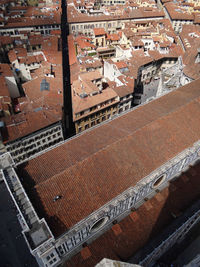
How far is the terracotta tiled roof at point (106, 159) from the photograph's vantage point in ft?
96.6

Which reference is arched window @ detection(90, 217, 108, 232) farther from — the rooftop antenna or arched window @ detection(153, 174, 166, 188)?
the rooftop antenna

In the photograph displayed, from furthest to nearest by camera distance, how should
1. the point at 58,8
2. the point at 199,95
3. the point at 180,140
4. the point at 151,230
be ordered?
1. the point at 58,8
2. the point at 199,95
3. the point at 180,140
4. the point at 151,230

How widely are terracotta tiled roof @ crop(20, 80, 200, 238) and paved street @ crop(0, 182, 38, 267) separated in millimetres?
22551

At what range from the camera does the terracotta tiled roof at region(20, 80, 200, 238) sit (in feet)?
96.6

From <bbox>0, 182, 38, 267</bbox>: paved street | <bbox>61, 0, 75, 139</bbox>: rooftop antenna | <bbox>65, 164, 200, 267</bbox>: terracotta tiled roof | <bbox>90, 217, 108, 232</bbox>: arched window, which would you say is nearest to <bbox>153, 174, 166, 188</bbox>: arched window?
<bbox>65, 164, 200, 267</bbox>: terracotta tiled roof

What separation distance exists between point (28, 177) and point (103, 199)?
39.3 ft

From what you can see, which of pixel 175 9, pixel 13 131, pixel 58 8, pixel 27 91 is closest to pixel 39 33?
pixel 58 8

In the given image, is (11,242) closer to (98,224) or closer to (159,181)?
(98,224)

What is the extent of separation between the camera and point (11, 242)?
148 feet

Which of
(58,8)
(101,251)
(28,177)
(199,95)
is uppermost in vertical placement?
(58,8)

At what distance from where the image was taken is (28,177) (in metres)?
30.8

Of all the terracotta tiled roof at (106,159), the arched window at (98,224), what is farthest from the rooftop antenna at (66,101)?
the arched window at (98,224)

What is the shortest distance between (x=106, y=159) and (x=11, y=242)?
31504 mm

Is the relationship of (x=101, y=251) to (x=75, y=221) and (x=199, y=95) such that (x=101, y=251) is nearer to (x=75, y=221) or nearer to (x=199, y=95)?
(x=75, y=221)
